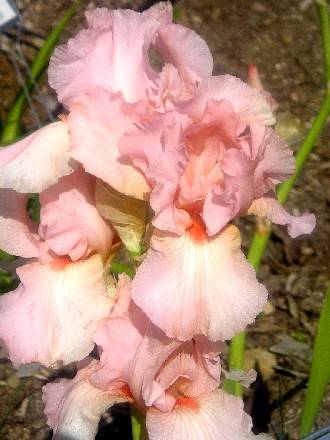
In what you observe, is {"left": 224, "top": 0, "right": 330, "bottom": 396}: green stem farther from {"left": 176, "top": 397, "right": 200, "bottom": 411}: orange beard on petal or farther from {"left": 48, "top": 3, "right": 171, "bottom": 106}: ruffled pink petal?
{"left": 48, "top": 3, "right": 171, "bottom": 106}: ruffled pink petal

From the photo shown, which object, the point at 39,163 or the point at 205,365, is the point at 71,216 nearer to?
the point at 39,163

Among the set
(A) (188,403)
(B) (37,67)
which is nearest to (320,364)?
(A) (188,403)

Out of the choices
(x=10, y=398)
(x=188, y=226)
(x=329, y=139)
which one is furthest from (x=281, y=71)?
(x=188, y=226)

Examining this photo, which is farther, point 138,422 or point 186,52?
point 138,422

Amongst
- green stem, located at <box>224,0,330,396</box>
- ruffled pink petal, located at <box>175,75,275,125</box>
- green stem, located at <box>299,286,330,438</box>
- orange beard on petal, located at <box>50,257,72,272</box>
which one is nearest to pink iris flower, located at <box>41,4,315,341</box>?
ruffled pink petal, located at <box>175,75,275,125</box>

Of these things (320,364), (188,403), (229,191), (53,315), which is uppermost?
(229,191)

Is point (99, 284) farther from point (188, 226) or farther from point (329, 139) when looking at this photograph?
point (329, 139)

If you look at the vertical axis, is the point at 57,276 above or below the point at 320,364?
above
